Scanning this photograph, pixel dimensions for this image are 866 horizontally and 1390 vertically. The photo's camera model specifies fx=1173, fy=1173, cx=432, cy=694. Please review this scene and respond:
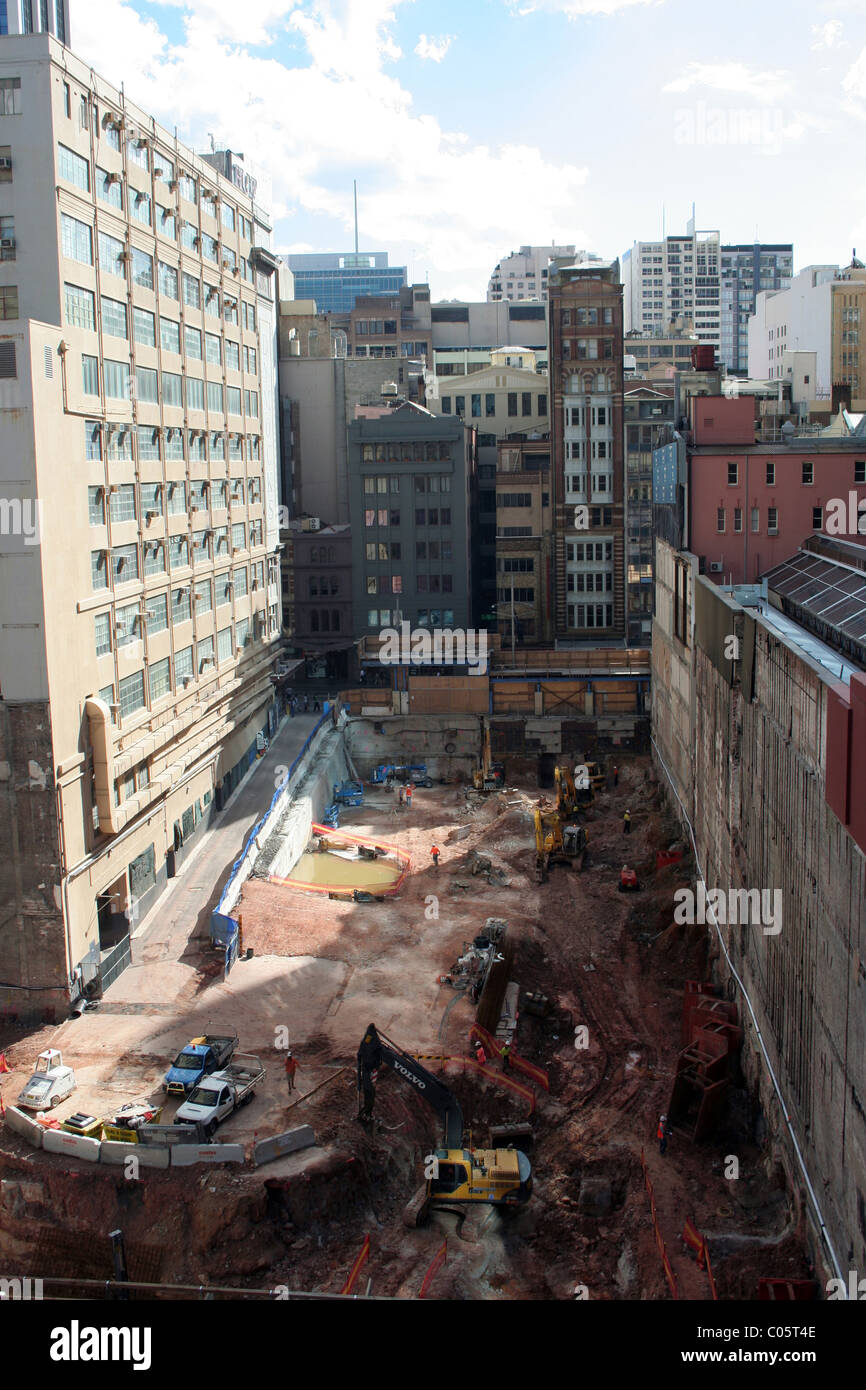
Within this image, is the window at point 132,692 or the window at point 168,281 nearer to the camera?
the window at point 132,692

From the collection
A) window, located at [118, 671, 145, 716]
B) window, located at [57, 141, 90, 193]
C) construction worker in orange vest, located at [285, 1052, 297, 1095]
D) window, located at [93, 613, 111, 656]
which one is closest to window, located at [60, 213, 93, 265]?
window, located at [57, 141, 90, 193]

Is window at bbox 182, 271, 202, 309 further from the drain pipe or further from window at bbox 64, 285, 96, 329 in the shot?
the drain pipe

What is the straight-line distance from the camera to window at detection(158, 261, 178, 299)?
1909 inches

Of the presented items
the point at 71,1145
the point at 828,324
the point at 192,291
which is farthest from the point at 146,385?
the point at 828,324

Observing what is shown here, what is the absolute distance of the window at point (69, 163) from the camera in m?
36.9

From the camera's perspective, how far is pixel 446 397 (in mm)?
99562

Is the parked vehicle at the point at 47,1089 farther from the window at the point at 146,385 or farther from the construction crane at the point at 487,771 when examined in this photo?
the construction crane at the point at 487,771

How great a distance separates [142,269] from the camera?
45969mm

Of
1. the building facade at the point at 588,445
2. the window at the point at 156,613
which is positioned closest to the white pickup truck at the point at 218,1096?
the window at the point at 156,613

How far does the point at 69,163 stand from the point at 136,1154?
30.9 m

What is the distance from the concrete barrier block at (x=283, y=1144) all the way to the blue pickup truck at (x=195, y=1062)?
2962 mm

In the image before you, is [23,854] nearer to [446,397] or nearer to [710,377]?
[710,377]

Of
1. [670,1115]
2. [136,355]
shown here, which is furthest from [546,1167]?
[136,355]

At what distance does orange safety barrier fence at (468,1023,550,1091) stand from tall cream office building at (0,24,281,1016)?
41.2 feet
